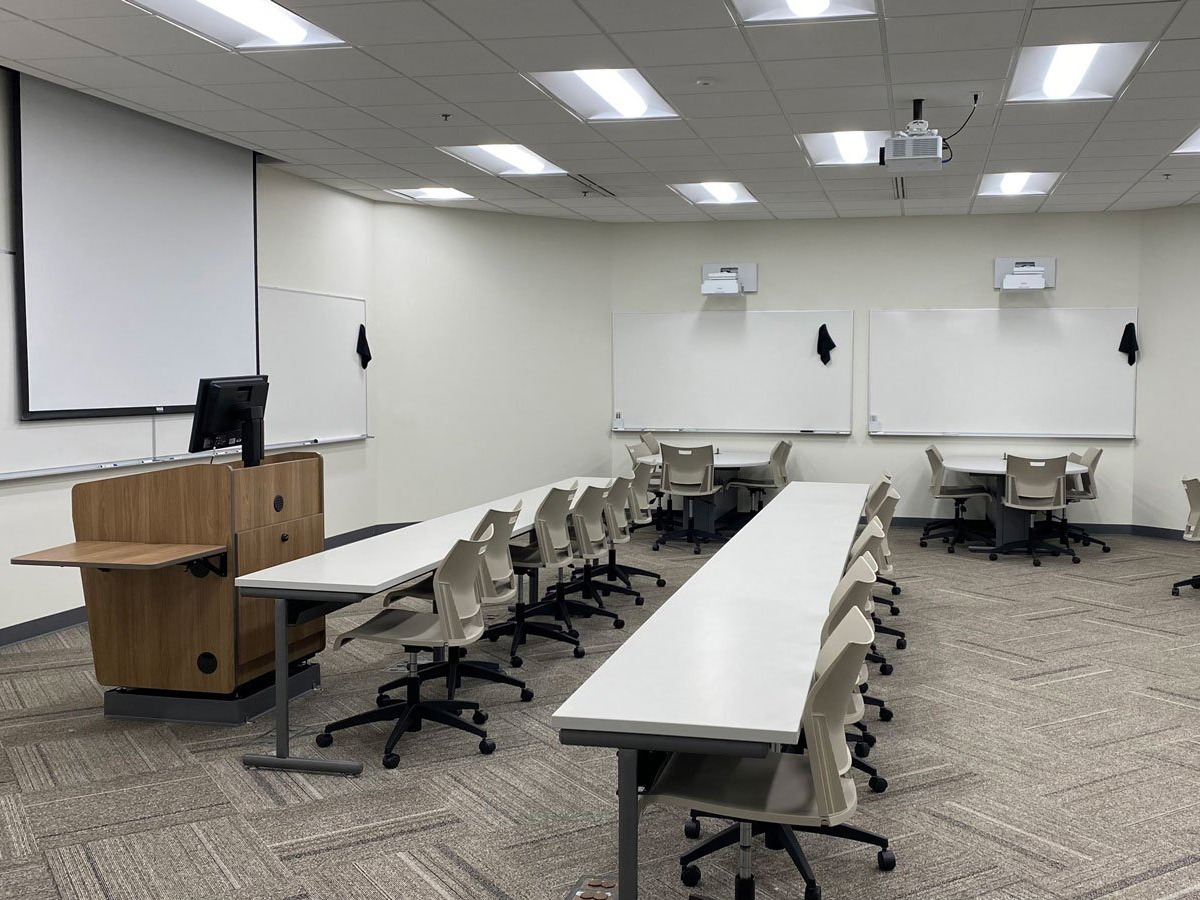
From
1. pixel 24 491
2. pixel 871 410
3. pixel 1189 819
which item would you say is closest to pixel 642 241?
pixel 871 410

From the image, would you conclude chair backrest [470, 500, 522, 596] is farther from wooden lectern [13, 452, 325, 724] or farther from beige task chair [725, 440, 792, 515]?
beige task chair [725, 440, 792, 515]

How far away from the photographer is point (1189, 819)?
3486 mm

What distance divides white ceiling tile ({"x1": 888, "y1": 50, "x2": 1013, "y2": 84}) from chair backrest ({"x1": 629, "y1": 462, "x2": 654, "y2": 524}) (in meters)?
3.36

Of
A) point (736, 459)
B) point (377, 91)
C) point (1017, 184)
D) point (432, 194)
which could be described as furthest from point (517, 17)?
point (736, 459)

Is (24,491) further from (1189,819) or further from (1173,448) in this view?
(1173,448)

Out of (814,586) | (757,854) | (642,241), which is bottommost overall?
(757,854)

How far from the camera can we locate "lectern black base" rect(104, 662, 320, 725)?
4.37 meters

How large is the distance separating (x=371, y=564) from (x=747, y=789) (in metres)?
2.14

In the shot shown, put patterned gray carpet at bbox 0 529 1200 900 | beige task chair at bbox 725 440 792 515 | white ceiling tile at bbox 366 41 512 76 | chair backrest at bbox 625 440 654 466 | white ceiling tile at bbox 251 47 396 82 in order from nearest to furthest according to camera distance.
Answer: patterned gray carpet at bbox 0 529 1200 900 → white ceiling tile at bbox 366 41 512 76 → white ceiling tile at bbox 251 47 396 82 → beige task chair at bbox 725 440 792 515 → chair backrest at bbox 625 440 654 466

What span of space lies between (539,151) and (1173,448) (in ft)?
21.7

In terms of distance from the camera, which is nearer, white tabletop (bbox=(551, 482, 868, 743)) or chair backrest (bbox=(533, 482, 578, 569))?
white tabletop (bbox=(551, 482, 868, 743))

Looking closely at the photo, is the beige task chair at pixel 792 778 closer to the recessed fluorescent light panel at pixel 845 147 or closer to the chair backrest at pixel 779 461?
the recessed fluorescent light panel at pixel 845 147

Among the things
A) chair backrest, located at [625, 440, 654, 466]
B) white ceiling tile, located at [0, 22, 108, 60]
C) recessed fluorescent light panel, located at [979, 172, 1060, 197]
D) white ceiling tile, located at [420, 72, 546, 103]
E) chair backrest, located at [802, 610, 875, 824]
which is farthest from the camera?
chair backrest, located at [625, 440, 654, 466]

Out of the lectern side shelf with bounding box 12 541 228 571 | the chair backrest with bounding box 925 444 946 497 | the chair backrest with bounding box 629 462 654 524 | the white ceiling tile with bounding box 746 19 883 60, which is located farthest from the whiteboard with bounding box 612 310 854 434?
the lectern side shelf with bounding box 12 541 228 571
